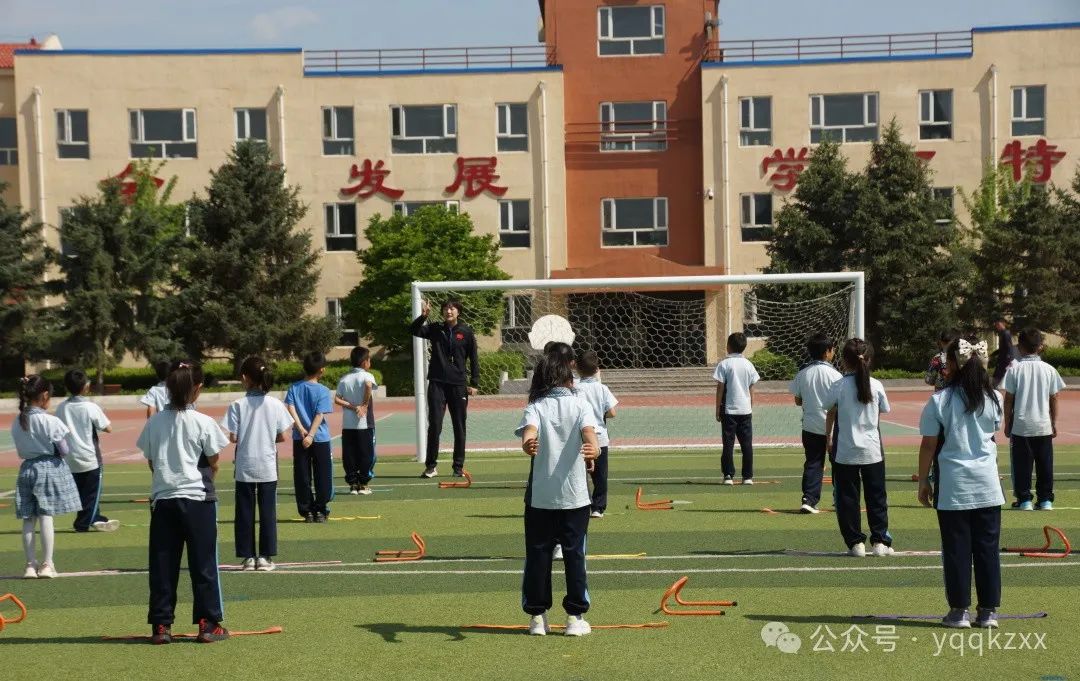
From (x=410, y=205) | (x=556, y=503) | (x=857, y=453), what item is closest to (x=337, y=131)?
(x=410, y=205)

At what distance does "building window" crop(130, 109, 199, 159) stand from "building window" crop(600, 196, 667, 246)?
14.6 metres

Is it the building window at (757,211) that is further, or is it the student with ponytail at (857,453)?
the building window at (757,211)

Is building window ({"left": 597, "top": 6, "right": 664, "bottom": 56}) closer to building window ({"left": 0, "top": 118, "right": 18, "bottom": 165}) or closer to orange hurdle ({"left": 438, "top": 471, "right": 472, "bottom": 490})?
building window ({"left": 0, "top": 118, "right": 18, "bottom": 165})

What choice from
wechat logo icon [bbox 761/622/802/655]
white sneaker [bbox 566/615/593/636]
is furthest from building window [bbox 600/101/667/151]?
white sneaker [bbox 566/615/593/636]

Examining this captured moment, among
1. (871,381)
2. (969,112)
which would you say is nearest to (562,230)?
(969,112)

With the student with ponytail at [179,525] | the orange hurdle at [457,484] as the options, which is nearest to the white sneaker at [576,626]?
the student with ponytail at [179,525]

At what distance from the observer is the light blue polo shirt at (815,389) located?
11766 millimetres

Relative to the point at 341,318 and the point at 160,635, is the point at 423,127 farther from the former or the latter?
the point at 160,635

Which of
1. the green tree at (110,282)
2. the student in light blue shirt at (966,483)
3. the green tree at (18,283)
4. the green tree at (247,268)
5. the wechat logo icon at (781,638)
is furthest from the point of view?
the green tree at (247,268)

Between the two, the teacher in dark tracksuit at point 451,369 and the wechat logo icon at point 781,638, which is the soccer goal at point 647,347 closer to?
the teacher in dark tracksuit at point 451,369

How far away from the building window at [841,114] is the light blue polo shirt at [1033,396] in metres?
32.7

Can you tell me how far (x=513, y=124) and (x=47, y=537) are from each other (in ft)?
117

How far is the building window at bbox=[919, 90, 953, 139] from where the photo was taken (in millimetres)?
43812

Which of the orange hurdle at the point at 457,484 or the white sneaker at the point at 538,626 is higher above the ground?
the white sneaker at the point at 538,626
